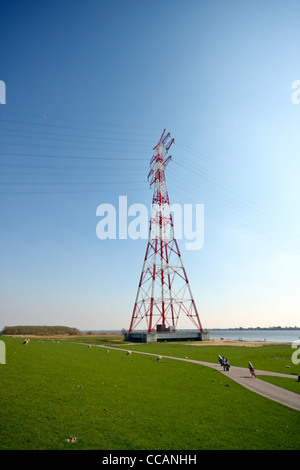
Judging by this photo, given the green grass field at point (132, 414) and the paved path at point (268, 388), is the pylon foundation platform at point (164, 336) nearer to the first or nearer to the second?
the paved path at point (268, 388)

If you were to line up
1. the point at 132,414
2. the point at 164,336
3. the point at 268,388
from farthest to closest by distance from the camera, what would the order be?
the point at 164,336
the point at 268,388
the point at 132,414

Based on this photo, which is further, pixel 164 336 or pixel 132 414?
pixel 164 336

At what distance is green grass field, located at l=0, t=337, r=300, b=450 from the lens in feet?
28.2

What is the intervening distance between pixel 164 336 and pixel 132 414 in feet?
180

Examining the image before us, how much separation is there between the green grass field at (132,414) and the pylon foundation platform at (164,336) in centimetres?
4486

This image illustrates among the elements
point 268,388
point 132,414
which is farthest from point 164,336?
point 132,414

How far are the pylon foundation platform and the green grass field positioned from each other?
44.9m

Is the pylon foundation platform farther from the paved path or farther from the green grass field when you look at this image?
the green grass field

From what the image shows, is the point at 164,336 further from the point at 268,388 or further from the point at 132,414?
the point at 132,414

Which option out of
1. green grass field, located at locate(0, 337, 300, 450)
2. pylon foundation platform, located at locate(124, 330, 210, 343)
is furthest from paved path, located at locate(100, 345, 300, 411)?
pylon foundation platform, located at locate(124, 330, 210, 343)

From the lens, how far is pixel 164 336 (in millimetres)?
62844
